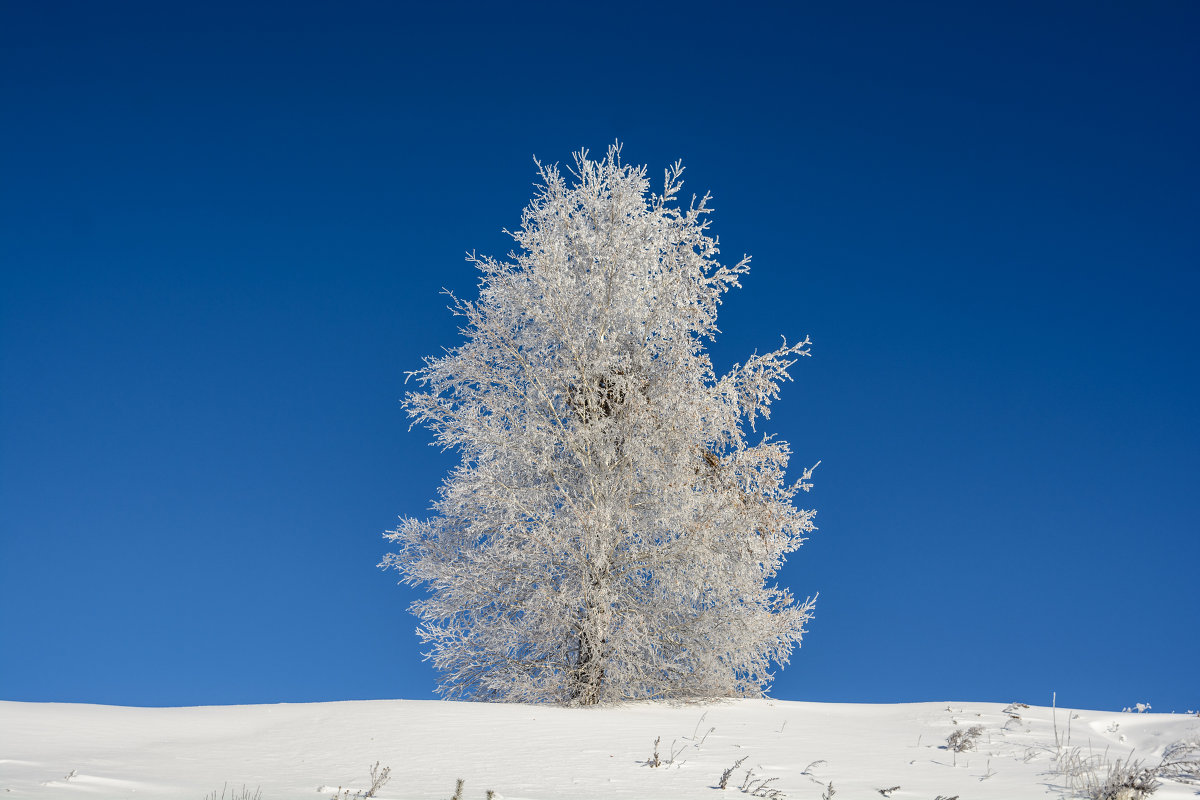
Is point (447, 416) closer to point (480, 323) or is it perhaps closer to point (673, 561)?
point (480, 323)

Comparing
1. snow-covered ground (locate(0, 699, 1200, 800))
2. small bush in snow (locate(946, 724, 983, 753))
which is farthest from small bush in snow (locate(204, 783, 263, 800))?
small bush in snow (locate(946, 724, 983, 753))

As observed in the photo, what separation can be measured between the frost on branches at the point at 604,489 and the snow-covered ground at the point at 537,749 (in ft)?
7.58

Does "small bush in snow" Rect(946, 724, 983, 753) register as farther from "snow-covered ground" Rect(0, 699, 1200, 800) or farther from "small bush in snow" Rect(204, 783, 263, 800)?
"small bush in snow" Rect(204, 783, 263, 800)

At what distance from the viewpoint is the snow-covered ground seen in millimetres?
5434

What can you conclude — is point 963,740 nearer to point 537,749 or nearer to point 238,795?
point 537,749

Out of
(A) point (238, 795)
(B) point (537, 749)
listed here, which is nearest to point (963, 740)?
(B) point (537, 749)

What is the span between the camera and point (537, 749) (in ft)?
22.5

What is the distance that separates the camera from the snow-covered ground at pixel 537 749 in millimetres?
5434

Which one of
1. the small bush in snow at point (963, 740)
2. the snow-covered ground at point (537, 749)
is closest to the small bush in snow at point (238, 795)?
the snow-covered ground at point (537, 749)

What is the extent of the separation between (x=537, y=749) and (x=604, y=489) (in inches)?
216

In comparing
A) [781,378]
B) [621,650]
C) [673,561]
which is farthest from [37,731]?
[781,378]

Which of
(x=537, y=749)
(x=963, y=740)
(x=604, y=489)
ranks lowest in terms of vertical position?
(x=537, y=749)

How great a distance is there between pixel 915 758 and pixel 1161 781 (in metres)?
1.63

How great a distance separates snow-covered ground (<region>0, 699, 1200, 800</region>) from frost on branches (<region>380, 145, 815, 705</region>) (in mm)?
2310
